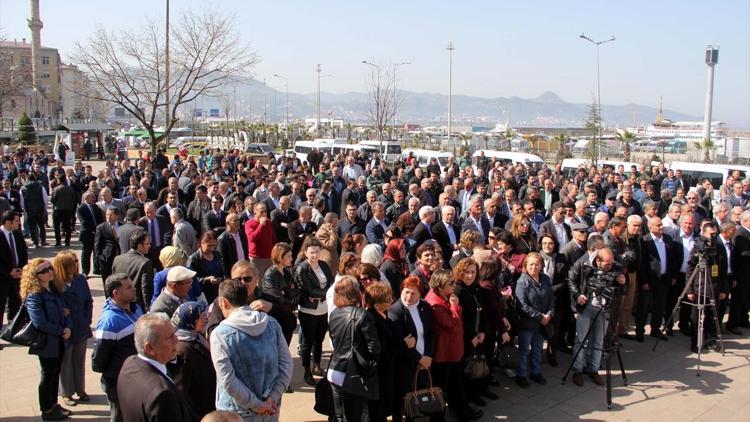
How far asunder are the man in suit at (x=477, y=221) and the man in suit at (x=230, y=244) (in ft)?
10.9

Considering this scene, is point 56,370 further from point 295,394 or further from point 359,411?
point 359,411

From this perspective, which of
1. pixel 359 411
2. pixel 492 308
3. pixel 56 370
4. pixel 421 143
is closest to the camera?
pixel 359 411

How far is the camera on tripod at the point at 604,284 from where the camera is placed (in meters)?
6.44

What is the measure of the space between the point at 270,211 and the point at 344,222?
1.83 metres

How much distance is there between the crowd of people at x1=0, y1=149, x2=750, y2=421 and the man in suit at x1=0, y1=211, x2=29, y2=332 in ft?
0.06

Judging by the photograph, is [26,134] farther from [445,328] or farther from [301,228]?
[445,328]

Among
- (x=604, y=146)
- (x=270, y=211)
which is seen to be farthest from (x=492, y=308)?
(x=604, y=146)

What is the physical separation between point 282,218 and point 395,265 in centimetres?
389

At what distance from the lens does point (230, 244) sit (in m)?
8.04

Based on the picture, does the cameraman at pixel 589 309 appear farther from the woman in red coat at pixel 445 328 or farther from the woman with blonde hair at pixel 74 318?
the woman with blonde hair at pixel 74 318

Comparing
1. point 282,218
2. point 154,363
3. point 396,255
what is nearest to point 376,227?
point 282,218

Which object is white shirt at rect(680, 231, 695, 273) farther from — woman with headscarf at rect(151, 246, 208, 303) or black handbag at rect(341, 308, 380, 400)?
woman with headscarf at rect(151, 246, 208, 303)

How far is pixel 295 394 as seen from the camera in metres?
6.40

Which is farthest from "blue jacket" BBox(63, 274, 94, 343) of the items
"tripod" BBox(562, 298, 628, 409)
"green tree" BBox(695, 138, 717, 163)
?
"green tree" BBox(695, 138, 717, 163)
